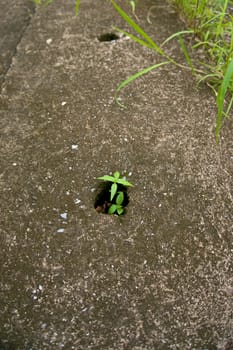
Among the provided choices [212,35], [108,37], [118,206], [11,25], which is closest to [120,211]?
[118,206]

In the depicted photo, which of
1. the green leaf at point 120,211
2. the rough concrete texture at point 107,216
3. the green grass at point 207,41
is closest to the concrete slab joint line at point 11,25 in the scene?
the rough concrete texture at point 107,216

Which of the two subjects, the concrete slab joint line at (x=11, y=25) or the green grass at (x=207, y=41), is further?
the concrete slab joint line at (x=11, y=25)

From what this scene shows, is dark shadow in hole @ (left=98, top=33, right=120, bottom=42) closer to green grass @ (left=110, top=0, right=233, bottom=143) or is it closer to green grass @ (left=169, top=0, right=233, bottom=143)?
green grass @ (left=110, top=0, right=233, bottom=143)

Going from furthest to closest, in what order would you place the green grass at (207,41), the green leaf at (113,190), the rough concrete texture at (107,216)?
the green grass at (207,41) → the green leaf at (113,190) → the rough concrete texture at (107,216)

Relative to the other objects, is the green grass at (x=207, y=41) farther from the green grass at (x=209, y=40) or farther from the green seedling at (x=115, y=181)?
the green seedling at (x=115, y=181)

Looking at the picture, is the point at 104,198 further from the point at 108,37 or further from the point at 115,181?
the point at 108,37

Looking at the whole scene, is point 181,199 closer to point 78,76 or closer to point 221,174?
point 221,174
